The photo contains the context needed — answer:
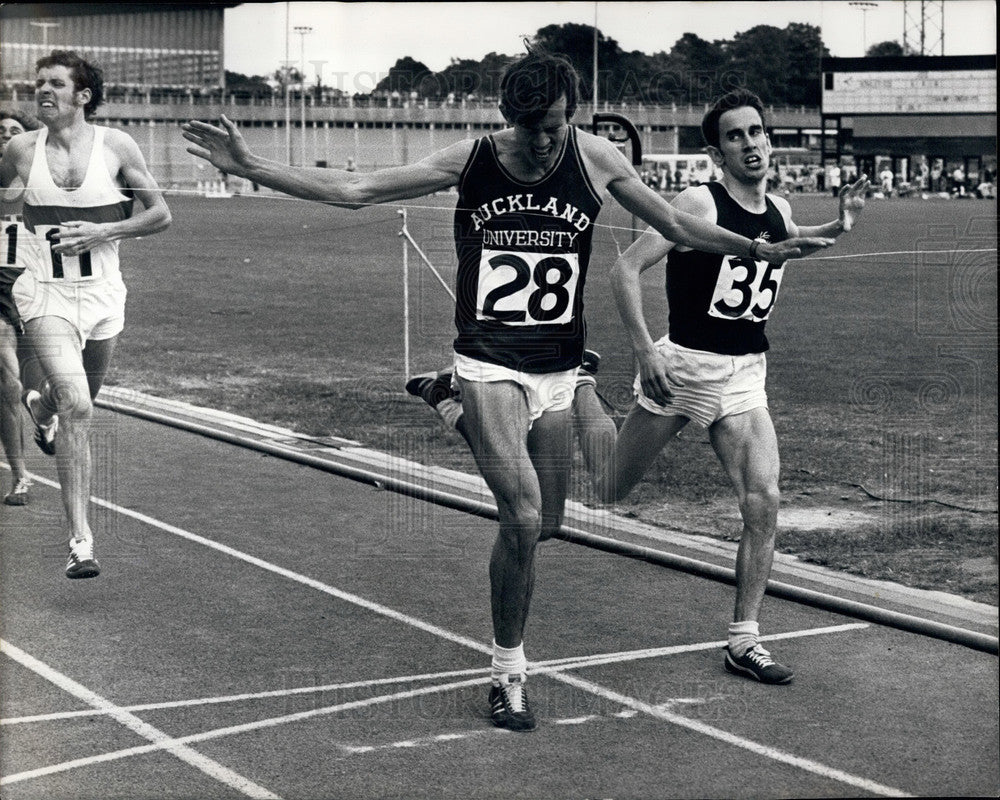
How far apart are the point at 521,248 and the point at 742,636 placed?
67.6 inches

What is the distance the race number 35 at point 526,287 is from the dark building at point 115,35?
1.34 metres

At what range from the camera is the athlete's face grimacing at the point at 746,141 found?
5.54 metres

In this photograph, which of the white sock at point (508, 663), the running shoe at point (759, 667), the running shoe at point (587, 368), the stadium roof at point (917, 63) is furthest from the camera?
the stadium roof at point (917, 63)

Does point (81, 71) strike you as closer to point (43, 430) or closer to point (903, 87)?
point (43, 430)

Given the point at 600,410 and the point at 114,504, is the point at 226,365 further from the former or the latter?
the point at 600,410

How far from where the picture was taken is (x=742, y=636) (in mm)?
5473

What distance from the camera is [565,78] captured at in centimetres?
474

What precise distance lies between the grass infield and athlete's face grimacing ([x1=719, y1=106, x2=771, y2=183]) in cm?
237

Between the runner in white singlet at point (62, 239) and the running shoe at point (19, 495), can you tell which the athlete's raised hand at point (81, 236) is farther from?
the running shoe at point (19, 495)

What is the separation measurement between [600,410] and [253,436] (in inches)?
216

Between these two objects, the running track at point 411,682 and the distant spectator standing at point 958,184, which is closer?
the running track at point 411,682

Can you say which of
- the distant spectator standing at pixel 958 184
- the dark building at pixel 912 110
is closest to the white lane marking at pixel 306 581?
the dark building at pixel 912 110

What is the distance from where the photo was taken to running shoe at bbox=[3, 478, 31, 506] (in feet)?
27.2

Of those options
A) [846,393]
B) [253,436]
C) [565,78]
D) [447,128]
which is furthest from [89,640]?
[447,128]
